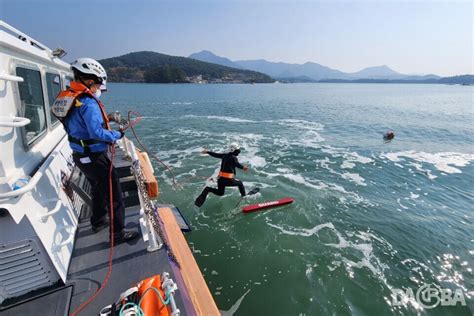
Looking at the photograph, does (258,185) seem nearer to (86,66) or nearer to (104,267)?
(104,267)

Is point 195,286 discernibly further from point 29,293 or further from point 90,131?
point 90,131

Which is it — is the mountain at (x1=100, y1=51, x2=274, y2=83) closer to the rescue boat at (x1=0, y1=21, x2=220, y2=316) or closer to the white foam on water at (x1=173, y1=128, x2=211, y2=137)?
the white foam on water at (x1=173, y1=128, x2=211, y2=137)

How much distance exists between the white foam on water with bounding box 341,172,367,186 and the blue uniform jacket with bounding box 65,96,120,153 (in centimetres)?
1100

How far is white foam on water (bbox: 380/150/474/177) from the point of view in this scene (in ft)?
45.9

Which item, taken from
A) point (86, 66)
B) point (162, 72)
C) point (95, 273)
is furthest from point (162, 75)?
point (95, 273)

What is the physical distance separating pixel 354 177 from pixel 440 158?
817 cm

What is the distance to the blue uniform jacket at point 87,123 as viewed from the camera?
3.40 meters

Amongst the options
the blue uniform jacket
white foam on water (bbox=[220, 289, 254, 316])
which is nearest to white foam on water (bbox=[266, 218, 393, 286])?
white foam on water (bbox=[220, 289, 254, 316])

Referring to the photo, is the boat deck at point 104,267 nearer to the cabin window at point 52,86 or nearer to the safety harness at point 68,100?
the safety harness at point 68,100

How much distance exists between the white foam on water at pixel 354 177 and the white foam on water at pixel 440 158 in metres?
4.35

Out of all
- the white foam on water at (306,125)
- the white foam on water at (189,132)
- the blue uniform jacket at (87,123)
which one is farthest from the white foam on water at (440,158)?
the blue uniform jacket at (87,123)

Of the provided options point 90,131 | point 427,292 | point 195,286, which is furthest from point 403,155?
point 90,131

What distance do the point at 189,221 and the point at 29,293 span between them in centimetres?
474

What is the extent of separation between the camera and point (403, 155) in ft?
51.6
